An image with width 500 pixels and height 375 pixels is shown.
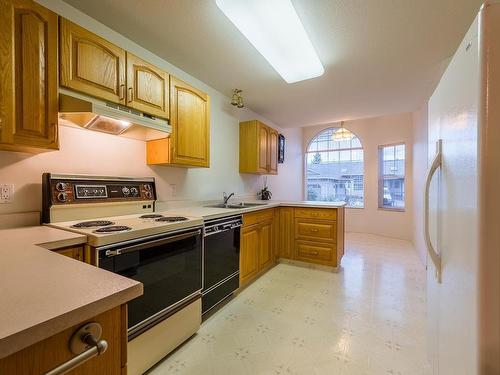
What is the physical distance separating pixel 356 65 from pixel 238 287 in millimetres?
2536

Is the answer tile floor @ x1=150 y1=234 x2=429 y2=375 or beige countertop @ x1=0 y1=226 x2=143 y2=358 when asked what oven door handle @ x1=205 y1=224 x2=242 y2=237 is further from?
beige countertop @ x1=0 y1=226 x2=143 y2=358

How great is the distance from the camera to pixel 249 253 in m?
2.64

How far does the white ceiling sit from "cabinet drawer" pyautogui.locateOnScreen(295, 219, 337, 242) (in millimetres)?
1708

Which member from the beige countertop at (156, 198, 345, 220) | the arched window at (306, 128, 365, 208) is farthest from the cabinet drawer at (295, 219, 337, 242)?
the arched window at (306, 128, 365, 208)

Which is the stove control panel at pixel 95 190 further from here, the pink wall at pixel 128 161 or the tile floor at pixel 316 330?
the tile floor at pixel 316 330

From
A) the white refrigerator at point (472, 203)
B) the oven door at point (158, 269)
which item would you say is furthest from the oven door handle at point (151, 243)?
the white refrigerator at point (472, 203)

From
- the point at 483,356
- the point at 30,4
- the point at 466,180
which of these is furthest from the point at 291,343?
the point at 30,4

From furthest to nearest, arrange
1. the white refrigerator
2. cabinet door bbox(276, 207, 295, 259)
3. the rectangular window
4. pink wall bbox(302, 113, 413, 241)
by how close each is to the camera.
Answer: the rectangular window < pink wall bbox(302, 113, 413, 241) < cabinet door bbox(276, 207, 295, 259) < the white refrigerator

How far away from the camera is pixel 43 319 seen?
462 mm

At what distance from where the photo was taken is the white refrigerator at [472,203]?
62 cm

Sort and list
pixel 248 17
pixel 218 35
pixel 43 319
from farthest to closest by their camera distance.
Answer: pixel 218 35 < pixel 248 17 < pixel 43 319

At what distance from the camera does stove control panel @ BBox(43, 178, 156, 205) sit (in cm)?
153

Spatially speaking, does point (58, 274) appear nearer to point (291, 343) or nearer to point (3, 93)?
point (3, 93)

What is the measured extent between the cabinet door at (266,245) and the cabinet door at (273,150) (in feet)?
3.78
